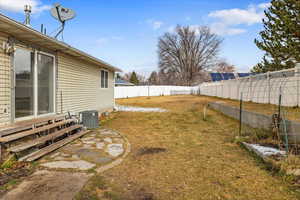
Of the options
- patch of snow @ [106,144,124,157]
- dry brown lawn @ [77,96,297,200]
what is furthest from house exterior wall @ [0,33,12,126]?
dry brown lawn @ [77,96,297,200]

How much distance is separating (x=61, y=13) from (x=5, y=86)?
3.98m

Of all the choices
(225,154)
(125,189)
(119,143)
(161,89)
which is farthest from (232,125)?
(161,89)

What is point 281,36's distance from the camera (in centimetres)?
1066

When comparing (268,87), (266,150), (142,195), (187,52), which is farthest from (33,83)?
(187,52)

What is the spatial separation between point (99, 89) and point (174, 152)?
6.49m

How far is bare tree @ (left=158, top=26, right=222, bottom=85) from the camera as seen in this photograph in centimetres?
4122

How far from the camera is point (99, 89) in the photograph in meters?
10.0

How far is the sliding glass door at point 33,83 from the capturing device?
15.1 ft

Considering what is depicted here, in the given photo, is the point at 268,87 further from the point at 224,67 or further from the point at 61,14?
the point at 224,67

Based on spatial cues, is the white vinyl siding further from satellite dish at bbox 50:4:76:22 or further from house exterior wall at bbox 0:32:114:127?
satellite dish at bbox 50:4:76:22

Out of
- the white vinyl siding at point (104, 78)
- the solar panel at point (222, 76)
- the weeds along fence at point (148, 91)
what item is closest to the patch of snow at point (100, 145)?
the white vinyl siding at point (104, 78)

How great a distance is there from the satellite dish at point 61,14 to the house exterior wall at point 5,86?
303 cm

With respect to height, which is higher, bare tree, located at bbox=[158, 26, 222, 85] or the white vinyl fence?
bare tree, located at bbox=[158, 26, 222, 85]

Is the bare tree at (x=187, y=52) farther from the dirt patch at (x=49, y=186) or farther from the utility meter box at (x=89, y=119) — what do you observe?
the dirt patch at (x=49, y=186)
